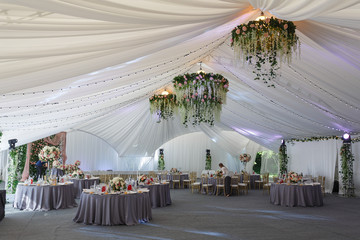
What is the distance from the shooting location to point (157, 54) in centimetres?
505

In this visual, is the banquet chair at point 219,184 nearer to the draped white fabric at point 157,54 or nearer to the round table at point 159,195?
the draped white fabric at point 157,54

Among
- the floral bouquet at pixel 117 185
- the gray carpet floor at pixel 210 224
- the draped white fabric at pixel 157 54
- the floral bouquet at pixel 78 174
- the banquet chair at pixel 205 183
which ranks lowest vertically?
the gray carpet floor at pixel 210 224

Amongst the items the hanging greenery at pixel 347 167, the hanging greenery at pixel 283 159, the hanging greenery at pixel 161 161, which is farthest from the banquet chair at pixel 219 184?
the hanging greenery at pixel 161 161

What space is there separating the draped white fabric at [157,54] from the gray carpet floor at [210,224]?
2333mm

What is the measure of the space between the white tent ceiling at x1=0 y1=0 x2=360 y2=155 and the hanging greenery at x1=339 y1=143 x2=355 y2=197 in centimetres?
215

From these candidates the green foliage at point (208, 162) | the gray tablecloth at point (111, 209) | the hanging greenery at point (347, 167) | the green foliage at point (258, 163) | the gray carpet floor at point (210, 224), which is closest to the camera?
the gray carpet floor at point (210, 224)

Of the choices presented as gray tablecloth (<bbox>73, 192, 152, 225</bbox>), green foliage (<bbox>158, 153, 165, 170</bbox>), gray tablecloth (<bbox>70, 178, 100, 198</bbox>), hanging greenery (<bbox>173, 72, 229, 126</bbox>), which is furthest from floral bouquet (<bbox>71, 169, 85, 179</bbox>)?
green foliage (<bbox>158, 153, 165, 170</bbox>)

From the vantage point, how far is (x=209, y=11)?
340 cm

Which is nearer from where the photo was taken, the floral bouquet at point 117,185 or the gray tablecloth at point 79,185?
the floral bouquet at point 117,185

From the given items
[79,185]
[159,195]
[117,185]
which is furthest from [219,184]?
[117,185]

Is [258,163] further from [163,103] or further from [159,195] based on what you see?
[163,103]

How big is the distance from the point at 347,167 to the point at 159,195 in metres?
7.67

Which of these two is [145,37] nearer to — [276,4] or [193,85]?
[276,4]

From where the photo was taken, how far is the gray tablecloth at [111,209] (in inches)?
264
